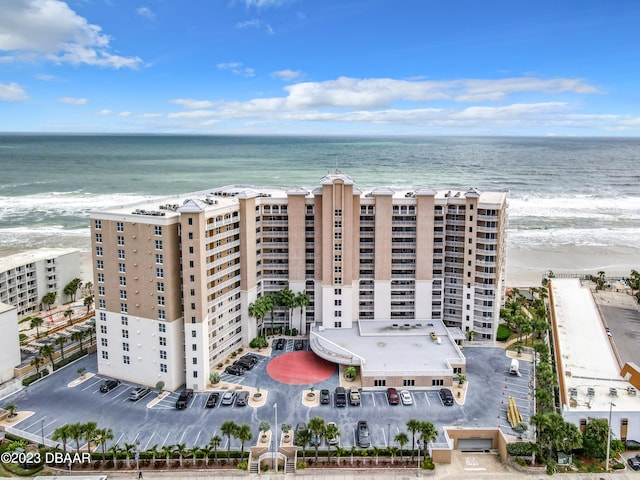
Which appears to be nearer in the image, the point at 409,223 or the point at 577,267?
the point at 409,223

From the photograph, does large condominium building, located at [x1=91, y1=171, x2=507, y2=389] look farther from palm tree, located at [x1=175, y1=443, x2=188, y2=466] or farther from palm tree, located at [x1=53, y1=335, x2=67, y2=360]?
palm tree, located at [x1=175, y1=443, x2=188, y2=466]

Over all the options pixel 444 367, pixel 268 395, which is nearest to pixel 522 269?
pixel 444 367

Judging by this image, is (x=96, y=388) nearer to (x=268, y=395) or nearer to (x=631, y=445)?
(x=268, y=395)

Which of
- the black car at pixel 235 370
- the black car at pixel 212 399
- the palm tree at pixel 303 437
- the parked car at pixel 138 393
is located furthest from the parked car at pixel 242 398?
the palm tree at pixel 303 437

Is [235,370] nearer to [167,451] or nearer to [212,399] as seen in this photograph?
[212,399]

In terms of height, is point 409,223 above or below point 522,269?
above

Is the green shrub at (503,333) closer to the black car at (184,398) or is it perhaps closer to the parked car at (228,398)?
the parked car at (228,398)

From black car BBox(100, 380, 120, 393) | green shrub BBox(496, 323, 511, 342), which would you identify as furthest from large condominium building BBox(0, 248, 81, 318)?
green shrub BBox(496, 323, 511, 342)
